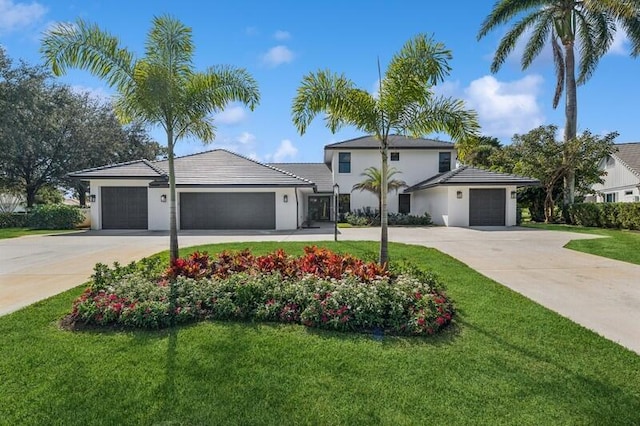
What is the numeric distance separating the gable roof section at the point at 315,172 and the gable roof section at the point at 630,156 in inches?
905

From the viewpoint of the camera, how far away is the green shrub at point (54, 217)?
20.2m

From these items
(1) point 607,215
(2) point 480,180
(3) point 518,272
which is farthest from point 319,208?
(3) point 518,272

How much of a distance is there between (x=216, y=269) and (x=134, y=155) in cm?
3113

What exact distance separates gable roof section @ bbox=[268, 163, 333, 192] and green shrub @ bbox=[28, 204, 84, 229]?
14299 mm

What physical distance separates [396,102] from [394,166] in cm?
1928

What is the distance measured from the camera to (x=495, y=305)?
5449 millimetres

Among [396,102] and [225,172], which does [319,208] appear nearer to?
[225,172]

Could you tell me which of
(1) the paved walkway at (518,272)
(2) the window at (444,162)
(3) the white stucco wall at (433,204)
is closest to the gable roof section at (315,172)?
(3) the white stucco wall at (433,204)

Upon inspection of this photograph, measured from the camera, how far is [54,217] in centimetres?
2014

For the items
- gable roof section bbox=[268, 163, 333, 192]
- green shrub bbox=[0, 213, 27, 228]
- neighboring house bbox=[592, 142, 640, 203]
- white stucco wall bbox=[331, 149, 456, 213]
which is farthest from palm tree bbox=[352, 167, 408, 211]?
green shrub bbox=[0, 213, 27, 228]

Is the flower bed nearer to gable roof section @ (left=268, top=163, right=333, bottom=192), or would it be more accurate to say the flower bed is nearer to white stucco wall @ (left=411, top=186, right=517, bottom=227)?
white stucco wall @ (left=411, top=186, right=517, bottom=227)

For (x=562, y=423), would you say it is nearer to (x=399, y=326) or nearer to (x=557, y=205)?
(x=399, y=326)

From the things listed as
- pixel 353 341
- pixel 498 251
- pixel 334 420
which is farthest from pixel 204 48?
pixel 498 251

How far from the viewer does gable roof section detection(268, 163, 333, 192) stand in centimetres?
2614
